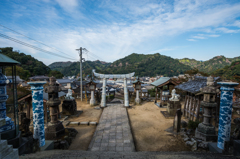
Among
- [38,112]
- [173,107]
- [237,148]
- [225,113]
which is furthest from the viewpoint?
[173,107]

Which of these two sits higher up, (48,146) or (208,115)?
(208,115)

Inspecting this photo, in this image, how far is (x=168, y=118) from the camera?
992 centimetres

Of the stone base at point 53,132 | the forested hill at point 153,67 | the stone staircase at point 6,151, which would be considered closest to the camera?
the stone staircase at point 6,151

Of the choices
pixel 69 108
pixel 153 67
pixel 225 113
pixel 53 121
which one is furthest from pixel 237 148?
pixel 153 67

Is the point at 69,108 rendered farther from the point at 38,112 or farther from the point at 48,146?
the point at 38,112

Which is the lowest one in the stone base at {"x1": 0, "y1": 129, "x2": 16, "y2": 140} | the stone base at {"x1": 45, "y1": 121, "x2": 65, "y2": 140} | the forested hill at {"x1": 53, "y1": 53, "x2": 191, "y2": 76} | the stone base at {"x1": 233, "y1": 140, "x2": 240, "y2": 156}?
the stone base at {"x1": 45, "y1": 121, "x2": 65, "y2": 140}

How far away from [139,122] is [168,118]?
2.69 m

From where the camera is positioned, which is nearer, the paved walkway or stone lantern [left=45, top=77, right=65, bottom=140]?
the paved walkway

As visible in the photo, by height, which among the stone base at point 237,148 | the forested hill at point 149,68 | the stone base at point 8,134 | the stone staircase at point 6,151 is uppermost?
the forested hill at point 149,68

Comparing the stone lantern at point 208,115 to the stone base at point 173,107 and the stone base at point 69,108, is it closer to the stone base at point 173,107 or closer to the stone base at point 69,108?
the stone base at point 173,107

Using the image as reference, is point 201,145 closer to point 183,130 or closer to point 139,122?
point 183,130

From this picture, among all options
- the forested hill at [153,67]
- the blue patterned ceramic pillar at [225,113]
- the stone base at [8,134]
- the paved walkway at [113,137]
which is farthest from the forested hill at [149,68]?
the stone base at [8,134]

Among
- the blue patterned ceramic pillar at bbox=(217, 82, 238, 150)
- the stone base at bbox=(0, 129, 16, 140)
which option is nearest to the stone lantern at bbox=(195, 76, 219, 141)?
the blue patterned ceramic pillar at bbox=(217, 82, 238, 150)

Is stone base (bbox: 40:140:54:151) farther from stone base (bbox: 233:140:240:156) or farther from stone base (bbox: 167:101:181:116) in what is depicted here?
stone base (bbox: 167:101:181:116)
